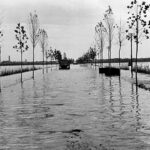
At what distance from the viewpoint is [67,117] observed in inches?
504

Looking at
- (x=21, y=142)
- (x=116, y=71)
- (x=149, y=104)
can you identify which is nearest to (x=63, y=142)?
(x=21, y=142)

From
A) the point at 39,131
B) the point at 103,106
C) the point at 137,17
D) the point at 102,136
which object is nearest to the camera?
the point at 102,136

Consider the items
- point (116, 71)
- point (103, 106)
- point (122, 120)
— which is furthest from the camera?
point (116, 71)

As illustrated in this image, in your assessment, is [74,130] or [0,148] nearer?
[0,148]

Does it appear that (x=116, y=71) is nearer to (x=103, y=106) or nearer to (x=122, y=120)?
(x=103, y=106)

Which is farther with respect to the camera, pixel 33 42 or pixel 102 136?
pixel 33 42

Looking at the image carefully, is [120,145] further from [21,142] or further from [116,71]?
[116,71]

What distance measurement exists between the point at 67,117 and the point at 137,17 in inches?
878

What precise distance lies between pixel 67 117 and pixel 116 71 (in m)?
37.1

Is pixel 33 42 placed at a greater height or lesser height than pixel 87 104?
greater

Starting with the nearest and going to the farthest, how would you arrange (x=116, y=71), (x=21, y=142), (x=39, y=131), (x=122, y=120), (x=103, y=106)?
(x=21, y=142) → (x=39, y=131) → (x=122, y=120) → (x=103, y=106) → (x=116, y=71)

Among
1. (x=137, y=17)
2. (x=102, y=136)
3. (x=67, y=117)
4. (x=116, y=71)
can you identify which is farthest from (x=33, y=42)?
(x=102, y=136)

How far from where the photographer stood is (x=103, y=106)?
634 inches

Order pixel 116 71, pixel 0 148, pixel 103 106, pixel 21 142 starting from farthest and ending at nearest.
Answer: pixel 116 71 < pixel 103 106 < pixel 21 142 < pixel 0 148
